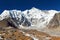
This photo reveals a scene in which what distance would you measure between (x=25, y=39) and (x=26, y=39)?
35cm

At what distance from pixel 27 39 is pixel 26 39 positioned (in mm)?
374

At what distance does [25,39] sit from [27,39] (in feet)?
2.31

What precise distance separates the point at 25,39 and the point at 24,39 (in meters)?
1.06

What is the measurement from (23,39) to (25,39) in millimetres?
738

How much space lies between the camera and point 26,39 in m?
80.7

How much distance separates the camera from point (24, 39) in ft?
261

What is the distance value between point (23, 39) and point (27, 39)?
1408 mm

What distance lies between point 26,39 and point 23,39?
3.57ft

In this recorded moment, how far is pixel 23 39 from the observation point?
80.4 m

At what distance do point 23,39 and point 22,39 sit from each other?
Answer: 437 millimetres

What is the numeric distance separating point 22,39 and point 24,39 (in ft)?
4.06
